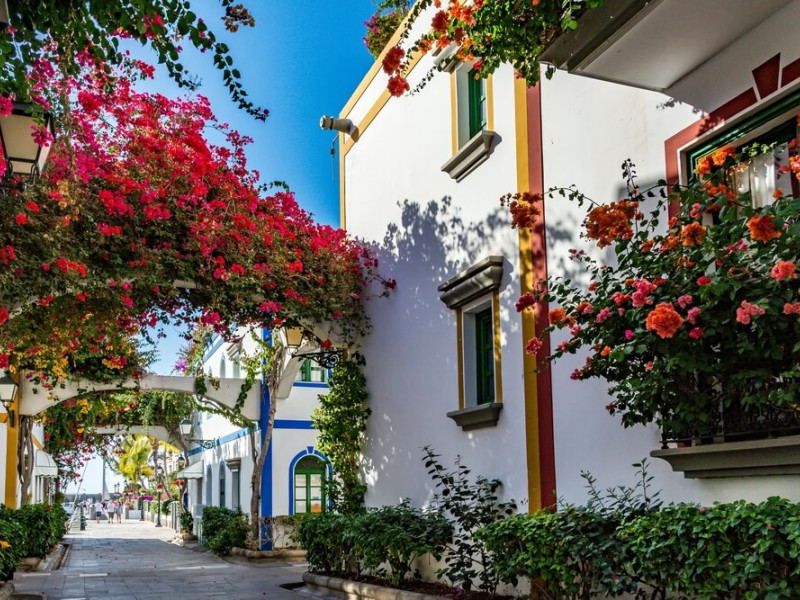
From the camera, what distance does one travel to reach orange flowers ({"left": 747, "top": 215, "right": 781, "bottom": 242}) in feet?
14.6

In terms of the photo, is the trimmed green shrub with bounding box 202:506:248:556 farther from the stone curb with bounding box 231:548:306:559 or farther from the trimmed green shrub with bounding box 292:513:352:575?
the trimmed green shrub with bounding box 292:513:352:575

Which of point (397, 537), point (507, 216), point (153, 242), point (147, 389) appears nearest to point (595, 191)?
point (507, 216)

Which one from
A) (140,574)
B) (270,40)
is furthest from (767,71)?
(140,574)

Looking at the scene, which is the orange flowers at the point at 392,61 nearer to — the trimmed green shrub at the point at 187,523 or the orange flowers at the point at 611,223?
the orange flowers at the point at 611,223

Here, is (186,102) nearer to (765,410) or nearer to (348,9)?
(348,9)

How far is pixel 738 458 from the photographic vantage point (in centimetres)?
529

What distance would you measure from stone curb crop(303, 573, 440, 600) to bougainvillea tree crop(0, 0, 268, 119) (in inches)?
205

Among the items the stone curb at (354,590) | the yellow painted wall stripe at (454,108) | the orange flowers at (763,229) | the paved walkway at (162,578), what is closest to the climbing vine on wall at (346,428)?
the stone curb at (354,590)

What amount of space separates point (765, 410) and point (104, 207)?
7494mm

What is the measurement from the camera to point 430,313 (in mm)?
10594

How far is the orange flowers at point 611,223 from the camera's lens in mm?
5527

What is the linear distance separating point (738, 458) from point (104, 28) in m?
4.82

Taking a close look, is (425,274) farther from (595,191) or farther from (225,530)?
(225,530)

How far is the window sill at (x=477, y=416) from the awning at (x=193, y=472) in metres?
21.0
